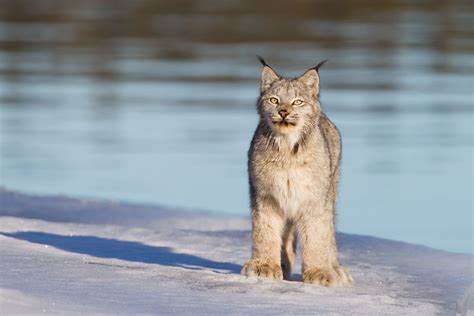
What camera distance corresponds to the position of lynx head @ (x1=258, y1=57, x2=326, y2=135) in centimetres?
743

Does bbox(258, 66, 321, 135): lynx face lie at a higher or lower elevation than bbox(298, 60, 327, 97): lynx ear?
lower

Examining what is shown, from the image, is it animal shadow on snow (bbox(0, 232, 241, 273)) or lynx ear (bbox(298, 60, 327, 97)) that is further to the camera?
animal shadow on snow (bbox(0, 232, 241, 273))

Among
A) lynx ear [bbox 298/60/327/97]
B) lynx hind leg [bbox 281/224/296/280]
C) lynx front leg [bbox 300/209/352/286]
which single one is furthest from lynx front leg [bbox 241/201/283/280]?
lynx ear [bbox 298/60/327/97]

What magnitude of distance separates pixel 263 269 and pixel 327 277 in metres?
0.34

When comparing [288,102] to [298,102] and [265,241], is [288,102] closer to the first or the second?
[298,102]

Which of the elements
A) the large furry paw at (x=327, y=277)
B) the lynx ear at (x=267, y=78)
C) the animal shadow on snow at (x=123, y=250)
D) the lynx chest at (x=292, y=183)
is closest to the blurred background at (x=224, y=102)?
the animal shadow on snow at (x=123, y=250)

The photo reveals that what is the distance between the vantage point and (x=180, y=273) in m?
7.45

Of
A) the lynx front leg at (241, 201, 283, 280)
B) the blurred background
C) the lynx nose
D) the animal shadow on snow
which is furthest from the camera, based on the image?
the blurred background

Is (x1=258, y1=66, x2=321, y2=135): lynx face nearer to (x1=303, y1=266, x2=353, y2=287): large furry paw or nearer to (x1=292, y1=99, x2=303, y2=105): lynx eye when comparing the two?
(x1=292, y1=99, x2=303, y2=105): lynx eye

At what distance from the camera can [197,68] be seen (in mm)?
25047

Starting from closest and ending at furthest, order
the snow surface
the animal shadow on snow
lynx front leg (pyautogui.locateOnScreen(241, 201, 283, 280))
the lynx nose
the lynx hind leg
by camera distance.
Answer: the snow surface, the lynx nose, lynx front leg (pyautogui.locateOnScreen(241, 201, 283, 280)), the lynx hind leg, the animal shadow on snow

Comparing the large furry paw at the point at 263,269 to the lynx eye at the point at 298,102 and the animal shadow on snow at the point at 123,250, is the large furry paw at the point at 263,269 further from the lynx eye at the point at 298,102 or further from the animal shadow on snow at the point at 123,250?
the lynx eye at the point at 298,102

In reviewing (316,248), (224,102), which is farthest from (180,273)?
(224,102)

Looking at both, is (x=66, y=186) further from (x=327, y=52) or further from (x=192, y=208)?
(x=327, y=52)
